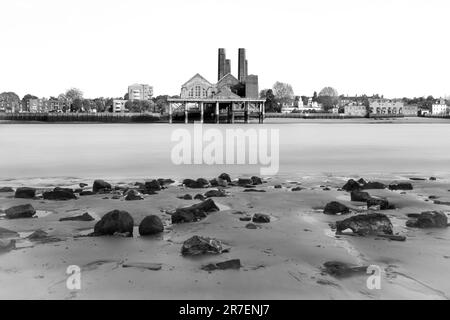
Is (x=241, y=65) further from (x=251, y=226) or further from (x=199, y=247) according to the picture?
(x=199, y=247)

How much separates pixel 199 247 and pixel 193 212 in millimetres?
2592

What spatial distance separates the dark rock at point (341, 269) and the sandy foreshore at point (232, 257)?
98 mm

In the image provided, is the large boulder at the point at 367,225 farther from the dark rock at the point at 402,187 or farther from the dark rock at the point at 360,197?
the dark rock at the point at 402,187

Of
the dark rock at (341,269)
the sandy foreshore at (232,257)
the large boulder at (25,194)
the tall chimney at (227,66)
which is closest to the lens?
the sandy foreshore at (232,257)

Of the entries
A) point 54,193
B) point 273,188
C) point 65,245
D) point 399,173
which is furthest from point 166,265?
point 399,173

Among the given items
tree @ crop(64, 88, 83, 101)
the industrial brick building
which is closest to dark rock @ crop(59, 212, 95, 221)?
the industrial brick building

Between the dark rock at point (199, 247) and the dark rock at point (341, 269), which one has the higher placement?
the dark rock at point (199, 247)

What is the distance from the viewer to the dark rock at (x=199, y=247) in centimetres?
755

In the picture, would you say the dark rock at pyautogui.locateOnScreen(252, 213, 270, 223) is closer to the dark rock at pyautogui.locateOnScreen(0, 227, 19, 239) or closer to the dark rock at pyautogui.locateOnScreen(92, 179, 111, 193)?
the dark rock at pyautogui.locateOnScreen(0, 227, 19, 239)

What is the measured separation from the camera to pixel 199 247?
7574 millimetres

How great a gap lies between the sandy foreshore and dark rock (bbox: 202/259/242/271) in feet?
0.38

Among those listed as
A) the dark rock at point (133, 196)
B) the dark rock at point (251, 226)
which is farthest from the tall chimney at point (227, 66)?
the dark rock at point (251, 226)

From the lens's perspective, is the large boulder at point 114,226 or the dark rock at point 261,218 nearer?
the large boulder at point 114,226
